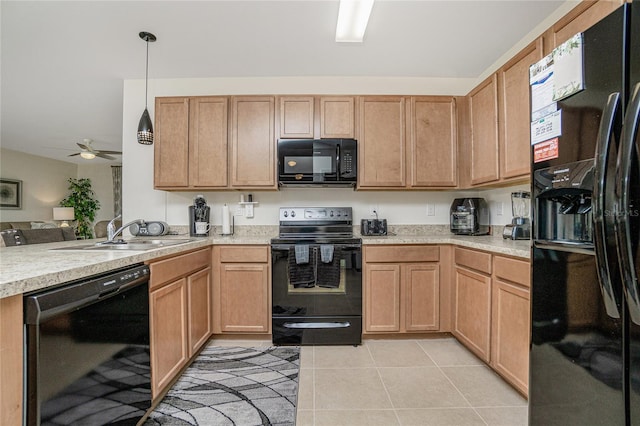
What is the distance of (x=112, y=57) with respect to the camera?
258 centimetres

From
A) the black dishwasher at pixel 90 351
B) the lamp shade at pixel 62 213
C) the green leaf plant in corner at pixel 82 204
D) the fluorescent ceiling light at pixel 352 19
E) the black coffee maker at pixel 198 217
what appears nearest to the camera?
the black dishwasher at pixel 90 351

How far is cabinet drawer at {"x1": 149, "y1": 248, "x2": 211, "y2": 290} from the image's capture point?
5.10 feet

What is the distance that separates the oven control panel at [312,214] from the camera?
2.84 meters

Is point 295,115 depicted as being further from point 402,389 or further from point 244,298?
point 402,389

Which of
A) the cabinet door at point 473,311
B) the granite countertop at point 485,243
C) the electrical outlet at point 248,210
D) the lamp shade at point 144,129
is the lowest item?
the cabinet door at point 473,311

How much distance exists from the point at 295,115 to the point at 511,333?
2328mm

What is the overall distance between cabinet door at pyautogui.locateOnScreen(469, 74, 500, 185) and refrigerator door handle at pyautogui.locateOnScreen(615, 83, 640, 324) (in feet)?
4.86

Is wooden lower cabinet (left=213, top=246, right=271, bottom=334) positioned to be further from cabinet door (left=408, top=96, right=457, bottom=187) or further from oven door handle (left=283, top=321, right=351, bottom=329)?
cabinet door (left=408, top=96, right=457, bottom=187)

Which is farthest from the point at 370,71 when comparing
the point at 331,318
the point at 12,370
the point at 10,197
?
the point at 10,197

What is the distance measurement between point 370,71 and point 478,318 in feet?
7.79

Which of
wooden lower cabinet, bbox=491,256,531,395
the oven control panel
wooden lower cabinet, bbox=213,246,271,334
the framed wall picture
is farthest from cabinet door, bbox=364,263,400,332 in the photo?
the framed wall picture

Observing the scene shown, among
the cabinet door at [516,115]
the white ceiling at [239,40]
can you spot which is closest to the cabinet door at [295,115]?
the white ceiling at [239,40]

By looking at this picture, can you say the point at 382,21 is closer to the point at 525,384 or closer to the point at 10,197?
the point at 525,384

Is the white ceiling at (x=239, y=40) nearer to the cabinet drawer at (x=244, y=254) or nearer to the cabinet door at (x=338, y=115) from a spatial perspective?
the cabinet door at (x=338, y=115)
